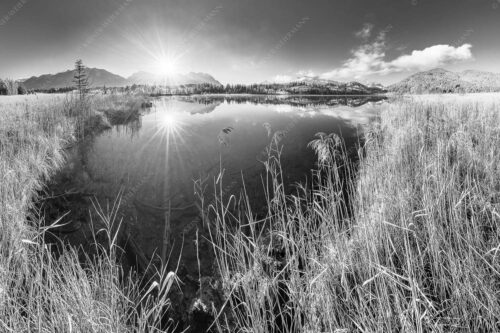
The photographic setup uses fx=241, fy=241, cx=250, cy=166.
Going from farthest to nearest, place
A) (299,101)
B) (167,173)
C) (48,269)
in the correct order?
1. (299,101)
2. (167,173)
3. (48,269)

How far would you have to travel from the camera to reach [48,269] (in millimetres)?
2277

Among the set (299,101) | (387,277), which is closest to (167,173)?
(387,277)

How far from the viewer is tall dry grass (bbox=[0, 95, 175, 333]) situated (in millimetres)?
1974

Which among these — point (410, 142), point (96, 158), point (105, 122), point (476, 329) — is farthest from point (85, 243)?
point (105, 122)

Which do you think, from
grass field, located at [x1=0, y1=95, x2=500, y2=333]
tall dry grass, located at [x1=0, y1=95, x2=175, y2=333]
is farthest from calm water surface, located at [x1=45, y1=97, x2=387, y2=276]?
grass field, located at [x1=0, y1=95, x2=500, y2=333]

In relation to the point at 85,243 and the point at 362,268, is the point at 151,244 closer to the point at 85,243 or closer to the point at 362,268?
the point at 85,243

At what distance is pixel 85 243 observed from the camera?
14.4 ft

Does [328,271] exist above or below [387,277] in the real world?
below

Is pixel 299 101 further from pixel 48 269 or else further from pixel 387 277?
pixel 48 269

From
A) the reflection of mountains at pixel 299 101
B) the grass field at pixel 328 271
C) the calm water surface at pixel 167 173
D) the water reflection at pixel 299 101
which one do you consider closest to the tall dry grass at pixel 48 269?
the grass field at pixel 328 271

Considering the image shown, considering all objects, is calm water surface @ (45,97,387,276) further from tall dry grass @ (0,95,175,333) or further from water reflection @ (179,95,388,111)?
water reflection @ (179,95,388,111)

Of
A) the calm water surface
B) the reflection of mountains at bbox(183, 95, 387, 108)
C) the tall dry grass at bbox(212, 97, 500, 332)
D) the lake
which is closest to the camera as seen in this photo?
the tall dry grass at bbox(212, 97, 500, 332)

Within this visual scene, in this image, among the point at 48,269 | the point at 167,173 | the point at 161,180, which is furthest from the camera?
the point at 167,173

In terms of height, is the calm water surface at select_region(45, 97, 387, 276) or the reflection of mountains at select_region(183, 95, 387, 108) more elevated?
the reflection of mountains at select_region(183, 95, 387, 108)
